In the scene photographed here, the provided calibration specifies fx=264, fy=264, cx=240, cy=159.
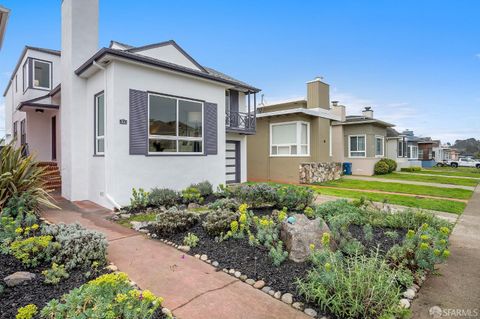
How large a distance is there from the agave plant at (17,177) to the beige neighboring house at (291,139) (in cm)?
1180

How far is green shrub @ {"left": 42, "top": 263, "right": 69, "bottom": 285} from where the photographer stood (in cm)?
302

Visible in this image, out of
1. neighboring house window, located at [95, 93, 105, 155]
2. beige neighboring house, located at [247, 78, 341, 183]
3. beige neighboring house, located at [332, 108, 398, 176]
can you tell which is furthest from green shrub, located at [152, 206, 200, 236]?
beige neighboring house, located at [332, 108, 398, 176]

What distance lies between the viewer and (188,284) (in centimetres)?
322

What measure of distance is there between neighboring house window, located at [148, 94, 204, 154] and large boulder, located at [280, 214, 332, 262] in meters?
5.79

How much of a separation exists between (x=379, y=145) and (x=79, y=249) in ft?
78.0

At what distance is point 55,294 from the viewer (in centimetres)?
282

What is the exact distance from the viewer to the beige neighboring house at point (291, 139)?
1553cm

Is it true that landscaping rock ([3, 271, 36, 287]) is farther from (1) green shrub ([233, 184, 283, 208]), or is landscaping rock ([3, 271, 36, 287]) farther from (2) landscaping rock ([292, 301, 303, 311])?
(1) green shrub ([233, 184, 283, 208])

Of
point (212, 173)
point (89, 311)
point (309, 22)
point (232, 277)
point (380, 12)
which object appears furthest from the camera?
point (309, 22)

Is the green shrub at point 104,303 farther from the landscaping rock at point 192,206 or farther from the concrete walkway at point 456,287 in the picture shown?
the landscaping rock at point 192,206

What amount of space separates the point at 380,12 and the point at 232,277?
13.3 meters

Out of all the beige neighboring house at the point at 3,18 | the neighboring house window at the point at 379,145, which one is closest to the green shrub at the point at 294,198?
the beige neighboring house at the point at 3,18

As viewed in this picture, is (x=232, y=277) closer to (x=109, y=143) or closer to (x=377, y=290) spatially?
(x=377, y=290)

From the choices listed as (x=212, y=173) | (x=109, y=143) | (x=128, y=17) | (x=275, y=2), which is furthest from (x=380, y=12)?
(x=109, y=143)
